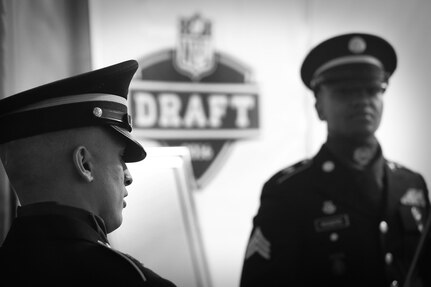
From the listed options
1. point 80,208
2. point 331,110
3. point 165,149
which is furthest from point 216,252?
point 80,208

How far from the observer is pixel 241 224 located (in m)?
1.76

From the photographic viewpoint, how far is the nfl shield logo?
67.9 inches

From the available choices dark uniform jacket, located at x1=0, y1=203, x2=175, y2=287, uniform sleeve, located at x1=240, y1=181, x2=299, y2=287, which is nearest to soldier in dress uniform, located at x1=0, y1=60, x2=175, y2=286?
dark uniform jacket, located at x1=0, y1=203, x2=175, y2=287

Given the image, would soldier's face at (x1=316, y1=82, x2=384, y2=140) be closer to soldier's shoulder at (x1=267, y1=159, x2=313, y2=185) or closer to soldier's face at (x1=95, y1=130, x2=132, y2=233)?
soldier's shoulder at (x1=267, y1=159, x2=313, y2=185)

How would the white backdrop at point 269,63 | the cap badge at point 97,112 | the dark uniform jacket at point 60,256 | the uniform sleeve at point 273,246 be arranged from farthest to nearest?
the white backdrop at point 269,63
the uniform sleeve at point 273,246
the cap badge at point 97,112
the dark uniform jacket at point 60,256

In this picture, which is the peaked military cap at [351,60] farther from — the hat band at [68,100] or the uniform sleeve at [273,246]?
the hat band at [68,100]

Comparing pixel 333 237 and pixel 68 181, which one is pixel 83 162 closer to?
pixel 68 181

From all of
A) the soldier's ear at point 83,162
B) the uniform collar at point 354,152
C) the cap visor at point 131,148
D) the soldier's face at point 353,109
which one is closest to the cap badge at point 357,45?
the soldier's face at point 353,109

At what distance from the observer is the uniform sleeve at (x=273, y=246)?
54.6 inches

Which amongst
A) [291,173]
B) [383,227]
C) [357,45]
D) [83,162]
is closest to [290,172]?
[291,173]

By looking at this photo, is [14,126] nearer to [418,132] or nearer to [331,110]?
[331,110]

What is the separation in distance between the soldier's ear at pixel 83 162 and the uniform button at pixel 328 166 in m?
0.75

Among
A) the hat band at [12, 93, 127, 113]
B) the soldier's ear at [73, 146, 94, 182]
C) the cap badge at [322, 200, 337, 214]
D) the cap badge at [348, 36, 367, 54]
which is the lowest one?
the cap badge at [322, 200, 337, 214]

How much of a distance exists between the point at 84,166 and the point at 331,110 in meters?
0.79
